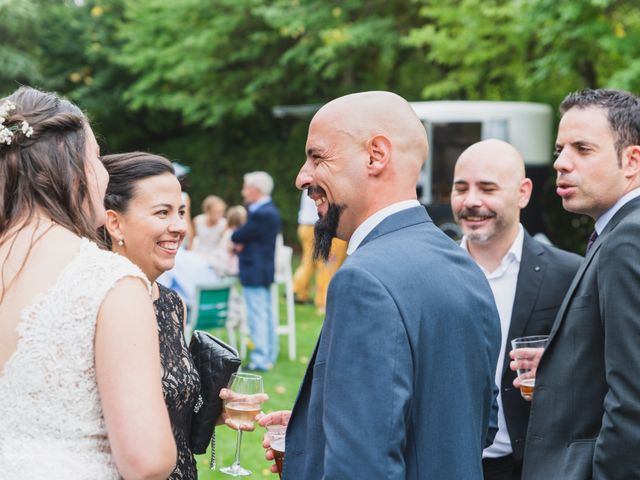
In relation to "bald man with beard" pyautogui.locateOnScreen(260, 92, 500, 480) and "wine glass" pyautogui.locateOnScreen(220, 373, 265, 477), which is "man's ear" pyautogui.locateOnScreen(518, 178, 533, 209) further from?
"bald man with beard" pyautogui.locateOnScreen(260, 92, 500, 480)

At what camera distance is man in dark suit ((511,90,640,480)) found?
259cm

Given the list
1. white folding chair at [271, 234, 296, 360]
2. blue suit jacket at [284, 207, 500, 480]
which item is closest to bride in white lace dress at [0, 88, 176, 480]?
blue suit jacket at [284, 207, 500, 480]

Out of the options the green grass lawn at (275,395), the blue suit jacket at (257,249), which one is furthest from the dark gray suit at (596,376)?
the blue suit jacket at (257,249)

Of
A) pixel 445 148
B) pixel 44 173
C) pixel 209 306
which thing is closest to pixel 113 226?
pixel 44 173

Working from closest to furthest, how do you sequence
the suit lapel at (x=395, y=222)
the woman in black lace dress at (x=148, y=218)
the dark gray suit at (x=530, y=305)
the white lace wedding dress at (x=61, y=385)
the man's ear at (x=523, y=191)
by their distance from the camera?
1. the white lace wedding dress at (x=61, y=385)
2. the suit lapel at (x=395, y=222)
3. the woman in black lace dress at (x=148, y=218)
4. the dark gray suit at (x=530, y=305)
5. the man's ear at (x=523, y=191)

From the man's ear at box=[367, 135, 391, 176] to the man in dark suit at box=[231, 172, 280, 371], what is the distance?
7.78 metres

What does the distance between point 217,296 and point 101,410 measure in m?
7.06

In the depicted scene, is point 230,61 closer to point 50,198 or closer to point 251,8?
point 251,8

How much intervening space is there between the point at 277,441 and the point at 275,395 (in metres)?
5.90

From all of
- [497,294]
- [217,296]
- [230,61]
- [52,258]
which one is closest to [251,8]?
[230,61]

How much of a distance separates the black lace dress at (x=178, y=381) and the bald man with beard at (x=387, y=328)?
0.82 meters

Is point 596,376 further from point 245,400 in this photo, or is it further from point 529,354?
point 245,400

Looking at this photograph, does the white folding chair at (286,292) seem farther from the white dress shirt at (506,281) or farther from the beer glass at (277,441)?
the beer glass at (277,441)

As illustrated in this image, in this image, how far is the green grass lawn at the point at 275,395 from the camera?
6.35 m
